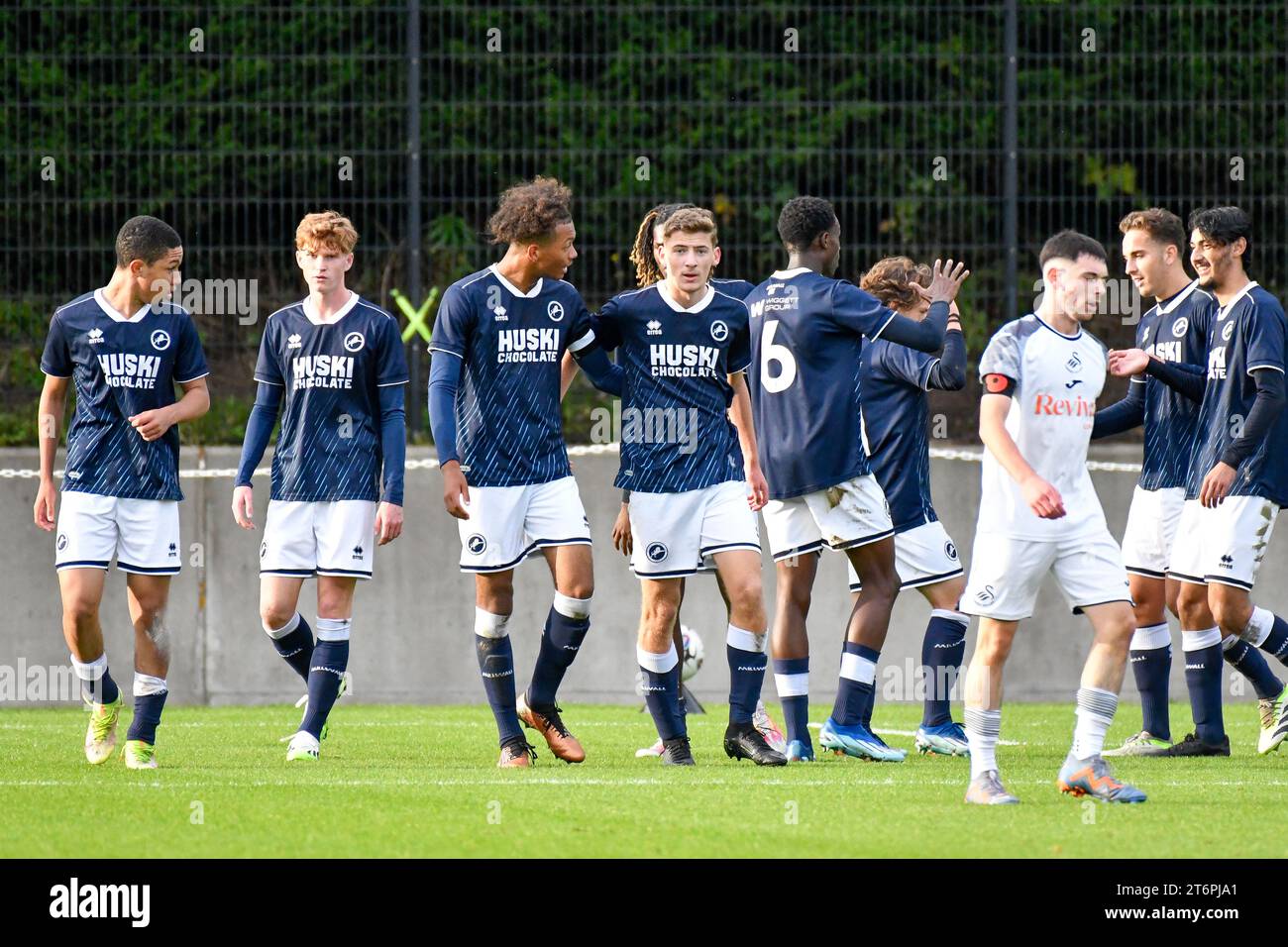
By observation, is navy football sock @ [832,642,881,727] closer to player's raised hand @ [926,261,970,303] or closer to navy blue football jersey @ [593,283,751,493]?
navy blue football jersey @ [593,283,751,493]

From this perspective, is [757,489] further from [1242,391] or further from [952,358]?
[1242,391]

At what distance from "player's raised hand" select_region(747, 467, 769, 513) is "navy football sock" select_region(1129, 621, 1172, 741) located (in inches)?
83.6

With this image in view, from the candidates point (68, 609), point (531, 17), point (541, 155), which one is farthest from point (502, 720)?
point (531, 17)

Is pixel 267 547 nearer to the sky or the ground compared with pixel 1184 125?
nearer to the ground

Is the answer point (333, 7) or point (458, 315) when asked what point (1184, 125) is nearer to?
point (333, 7)

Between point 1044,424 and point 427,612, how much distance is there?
599 cm

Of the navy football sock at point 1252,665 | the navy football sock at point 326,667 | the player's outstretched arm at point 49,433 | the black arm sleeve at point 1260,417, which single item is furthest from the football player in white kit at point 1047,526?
the player's outstretched arm at point 49,433

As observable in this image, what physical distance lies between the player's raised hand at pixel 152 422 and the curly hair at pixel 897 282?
10.8 ft

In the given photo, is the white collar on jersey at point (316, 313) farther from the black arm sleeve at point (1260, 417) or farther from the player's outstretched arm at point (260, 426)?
the black arm sleeve at point (1260, 417)

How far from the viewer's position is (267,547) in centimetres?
827

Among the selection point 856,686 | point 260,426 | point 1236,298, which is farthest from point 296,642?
point 1236,298

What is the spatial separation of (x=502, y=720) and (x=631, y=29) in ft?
A: 19.9

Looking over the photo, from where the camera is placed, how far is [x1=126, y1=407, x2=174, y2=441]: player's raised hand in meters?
7.90

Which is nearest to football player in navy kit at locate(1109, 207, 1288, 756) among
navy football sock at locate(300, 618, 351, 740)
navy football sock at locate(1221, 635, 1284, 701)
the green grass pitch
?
navy football sock at locate(1221, 635, 1284, 701)
